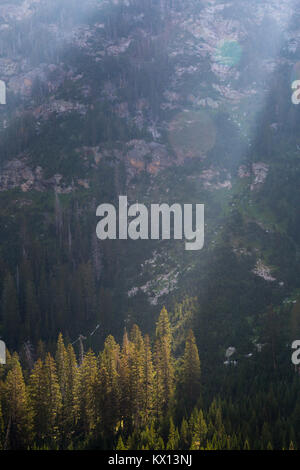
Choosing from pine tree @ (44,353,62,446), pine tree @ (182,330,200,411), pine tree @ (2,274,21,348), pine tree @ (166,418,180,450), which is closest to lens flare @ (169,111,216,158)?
pine tree @ (2,274,21,348)

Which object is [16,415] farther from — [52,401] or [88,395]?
[88,395]

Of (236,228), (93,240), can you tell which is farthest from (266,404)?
(93,240)

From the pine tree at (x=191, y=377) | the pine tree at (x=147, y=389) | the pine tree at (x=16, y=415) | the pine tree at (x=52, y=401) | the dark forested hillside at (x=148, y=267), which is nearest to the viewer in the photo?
the pine tree at (x=16, y=415)

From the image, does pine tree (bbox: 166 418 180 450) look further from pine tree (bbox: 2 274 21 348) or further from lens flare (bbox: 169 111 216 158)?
lens flare (bbox: 169 111 216 158)

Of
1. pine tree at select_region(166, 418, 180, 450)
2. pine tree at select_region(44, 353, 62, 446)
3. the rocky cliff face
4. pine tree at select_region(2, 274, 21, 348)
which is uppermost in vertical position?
the rocky cliff face

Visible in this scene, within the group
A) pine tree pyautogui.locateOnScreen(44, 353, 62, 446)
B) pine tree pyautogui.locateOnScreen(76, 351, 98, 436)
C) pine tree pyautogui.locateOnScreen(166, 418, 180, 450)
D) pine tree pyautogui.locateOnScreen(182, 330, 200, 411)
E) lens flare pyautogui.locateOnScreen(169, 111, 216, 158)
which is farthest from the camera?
lens flare pyautogui.locateOnScreen(169, 111, 216, 158)

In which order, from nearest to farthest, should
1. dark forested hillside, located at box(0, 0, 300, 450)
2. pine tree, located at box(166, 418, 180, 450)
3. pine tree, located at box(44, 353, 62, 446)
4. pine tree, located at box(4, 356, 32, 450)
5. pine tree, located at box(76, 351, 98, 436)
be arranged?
pine tree, located at box(166, 418, 180, 450), pine tree, located at box(4, 356, 32, 450), pine tree, located at box(44, 353, 62, 446), dark forested hillside, located at box(0, 0, 300, 450), pine tree, located at box(76, 351, 98, 436)

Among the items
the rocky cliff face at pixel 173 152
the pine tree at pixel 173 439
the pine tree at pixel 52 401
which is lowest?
the pine tree at pixel 173 439

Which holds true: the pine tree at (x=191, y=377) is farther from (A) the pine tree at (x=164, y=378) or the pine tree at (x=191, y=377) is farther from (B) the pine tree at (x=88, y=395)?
(B) the pine tree at (x=88, y=395)

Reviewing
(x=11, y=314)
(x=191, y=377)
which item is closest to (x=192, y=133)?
(x=11, y=314)

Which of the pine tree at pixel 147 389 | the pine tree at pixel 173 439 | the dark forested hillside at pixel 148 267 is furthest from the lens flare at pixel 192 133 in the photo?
the pine tree at pixel 173 439

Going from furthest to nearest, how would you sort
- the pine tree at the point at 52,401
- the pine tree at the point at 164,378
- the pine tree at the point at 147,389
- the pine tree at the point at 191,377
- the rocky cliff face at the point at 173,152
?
the rocky cliff face at the point at 173,152 → the pine tree at the point at 191,377 → the pine tree at the point at 164,378 → the pine tree at the point at 147,389 → the pine tree at the point at 52,401

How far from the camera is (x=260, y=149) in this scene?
158m

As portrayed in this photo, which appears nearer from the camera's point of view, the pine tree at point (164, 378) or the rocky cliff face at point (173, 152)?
the pine tree at point (164, 378)
